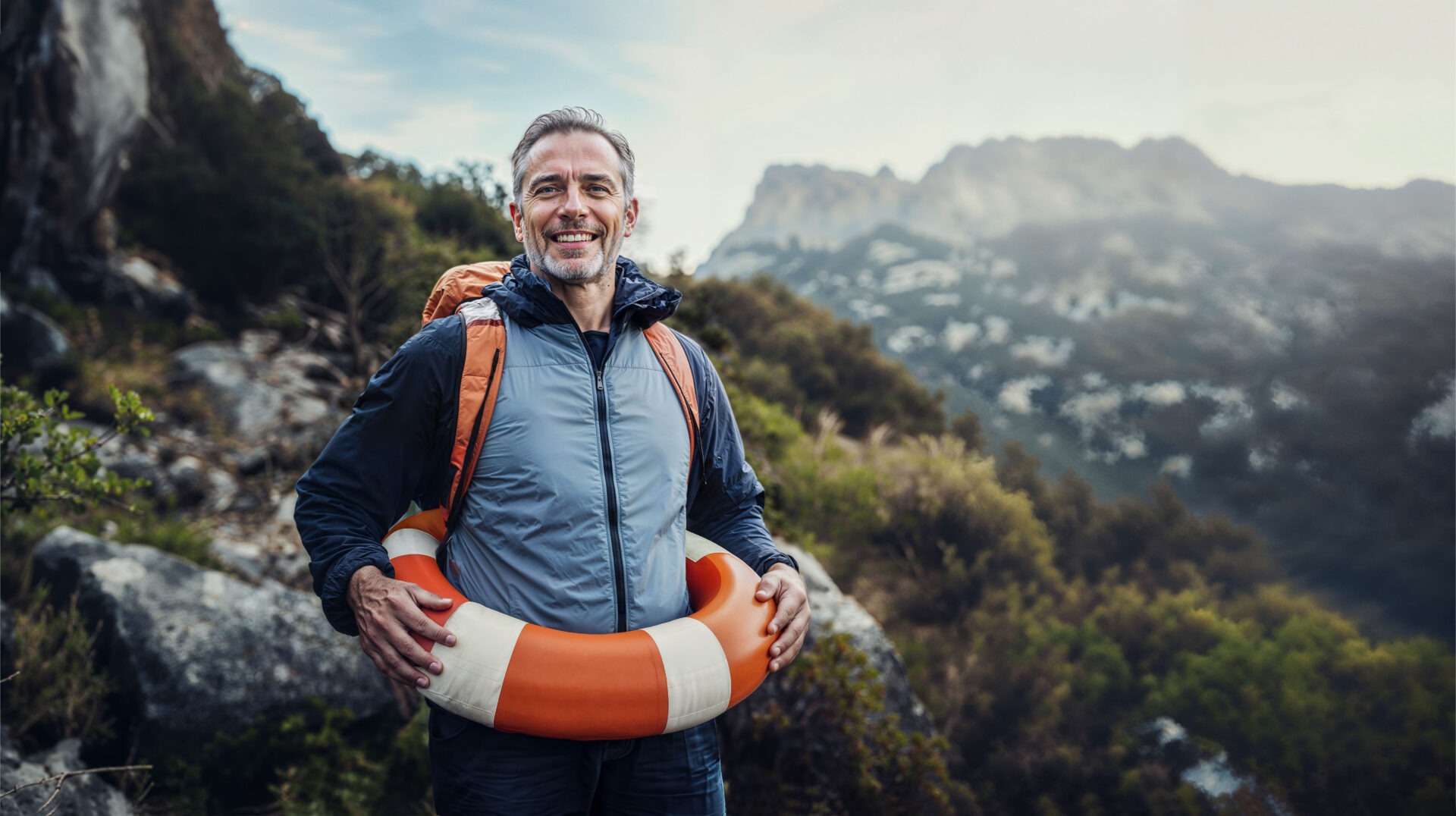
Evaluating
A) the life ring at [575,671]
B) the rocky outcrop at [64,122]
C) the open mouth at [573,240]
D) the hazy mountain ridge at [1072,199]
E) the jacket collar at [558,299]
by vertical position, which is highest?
the hazy mountain ridge at [1072,199]

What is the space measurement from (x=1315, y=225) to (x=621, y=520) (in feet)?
56.8

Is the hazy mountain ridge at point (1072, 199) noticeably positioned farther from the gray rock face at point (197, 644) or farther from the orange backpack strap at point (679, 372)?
the gray rock face at point (197, 644)

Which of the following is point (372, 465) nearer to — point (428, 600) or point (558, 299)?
point (428, 600)

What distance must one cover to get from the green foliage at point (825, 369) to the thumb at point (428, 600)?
9792mm

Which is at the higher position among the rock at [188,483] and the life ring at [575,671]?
the life ring at [575,671]

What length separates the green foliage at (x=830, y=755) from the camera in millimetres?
3770

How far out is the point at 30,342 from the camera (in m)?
6.07

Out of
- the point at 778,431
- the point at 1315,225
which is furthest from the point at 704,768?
the point at 1315,225

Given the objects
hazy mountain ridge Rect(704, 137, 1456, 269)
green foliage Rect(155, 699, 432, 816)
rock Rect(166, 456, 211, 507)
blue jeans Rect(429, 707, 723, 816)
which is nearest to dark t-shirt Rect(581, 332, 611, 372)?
blue jeans Rect(429, 707, 723, 816)

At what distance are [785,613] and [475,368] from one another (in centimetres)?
98

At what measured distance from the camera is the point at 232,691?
3297mm

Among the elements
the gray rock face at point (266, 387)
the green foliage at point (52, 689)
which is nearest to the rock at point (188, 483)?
the gray rock face at point (266, 387)

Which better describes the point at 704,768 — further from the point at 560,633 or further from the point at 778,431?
the point at 778,431

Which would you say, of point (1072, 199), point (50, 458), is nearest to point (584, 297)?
point (50, 458)
